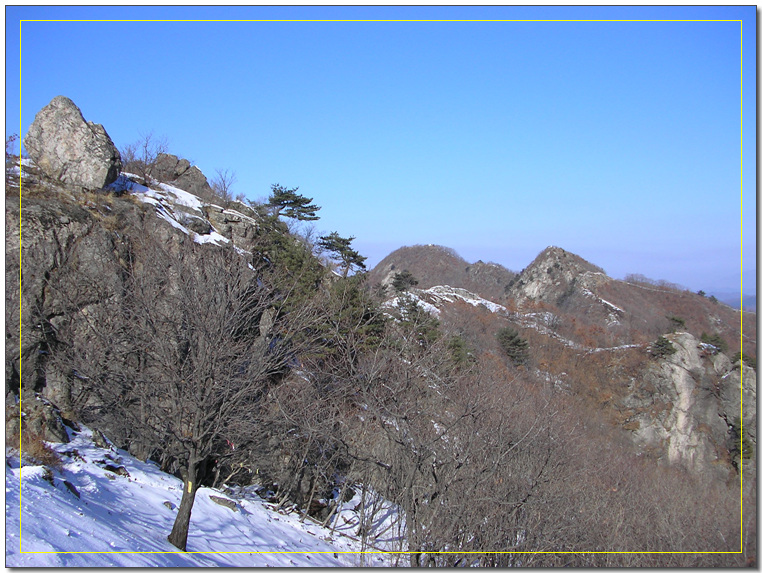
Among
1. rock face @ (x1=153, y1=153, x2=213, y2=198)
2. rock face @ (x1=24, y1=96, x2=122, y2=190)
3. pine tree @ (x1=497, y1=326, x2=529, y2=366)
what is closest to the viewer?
rock face @ (x1=24, y1=96, x2=122, y2=190)

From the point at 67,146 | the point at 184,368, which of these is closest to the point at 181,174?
the point at 67,146

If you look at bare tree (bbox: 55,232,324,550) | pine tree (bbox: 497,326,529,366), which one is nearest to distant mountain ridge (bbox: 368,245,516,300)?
pine tree (bbox: 497,326,529,366)

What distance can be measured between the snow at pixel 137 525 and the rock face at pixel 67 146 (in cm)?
823

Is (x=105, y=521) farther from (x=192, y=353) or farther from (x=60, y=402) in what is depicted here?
(x=60, y=402)

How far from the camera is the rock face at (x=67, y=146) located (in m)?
14.7

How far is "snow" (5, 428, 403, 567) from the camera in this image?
5457 millimetres

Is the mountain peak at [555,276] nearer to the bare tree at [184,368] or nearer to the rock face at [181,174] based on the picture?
the rock face at [181,174]

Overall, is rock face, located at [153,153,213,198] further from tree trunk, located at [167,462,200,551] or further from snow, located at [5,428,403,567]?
tree trunk, located at [167,462,200,551]

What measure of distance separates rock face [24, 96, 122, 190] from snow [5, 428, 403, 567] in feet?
27.0

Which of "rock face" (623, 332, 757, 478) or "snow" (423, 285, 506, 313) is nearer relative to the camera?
"rock face" (623, 332, 757, 478)

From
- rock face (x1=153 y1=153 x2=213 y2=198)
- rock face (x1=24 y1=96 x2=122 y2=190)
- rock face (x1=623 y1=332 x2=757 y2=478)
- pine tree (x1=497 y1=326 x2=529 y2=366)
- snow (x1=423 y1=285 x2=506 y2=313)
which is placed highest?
rock face (x1=153 y1=153 x2=213 y2=198)

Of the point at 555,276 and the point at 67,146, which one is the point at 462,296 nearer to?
the point at 555,276

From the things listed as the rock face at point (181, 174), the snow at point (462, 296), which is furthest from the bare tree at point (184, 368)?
the snow at point (462, 296)

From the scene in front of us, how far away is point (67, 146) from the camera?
48.8 feet
